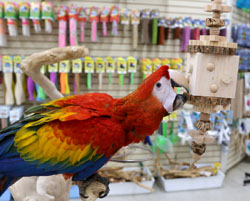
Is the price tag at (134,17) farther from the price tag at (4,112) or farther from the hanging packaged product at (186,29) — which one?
the price tag at (4,112)

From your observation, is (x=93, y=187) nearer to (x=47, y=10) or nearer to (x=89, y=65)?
(x=89, y=65)

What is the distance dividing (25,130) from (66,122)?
15 centimetres

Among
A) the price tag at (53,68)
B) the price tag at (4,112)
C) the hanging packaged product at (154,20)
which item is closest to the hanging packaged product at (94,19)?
the price tag at (53,68)

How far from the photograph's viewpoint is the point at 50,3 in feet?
6.39

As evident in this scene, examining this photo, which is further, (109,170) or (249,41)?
(249,41)

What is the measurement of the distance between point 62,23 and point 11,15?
0.42m

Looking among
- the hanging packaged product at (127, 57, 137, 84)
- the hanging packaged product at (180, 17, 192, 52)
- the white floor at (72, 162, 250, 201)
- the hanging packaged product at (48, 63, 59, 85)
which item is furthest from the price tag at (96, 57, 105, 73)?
the white floor at (72, 162, 250, 201)

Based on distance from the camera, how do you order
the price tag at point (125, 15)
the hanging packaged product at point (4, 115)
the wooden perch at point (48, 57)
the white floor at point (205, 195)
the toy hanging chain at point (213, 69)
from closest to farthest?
the toy hanging chain at point (213, 69)
the wooden perch at point (48, 57)
the hanging packaged product at point (4, 115)
the price tag at point (125, 15)
the white floor at point (205, 195)

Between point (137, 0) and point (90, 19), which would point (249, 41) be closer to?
point (137, 0)

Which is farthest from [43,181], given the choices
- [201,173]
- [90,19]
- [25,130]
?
[201,173]

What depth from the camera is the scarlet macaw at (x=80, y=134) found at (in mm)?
753

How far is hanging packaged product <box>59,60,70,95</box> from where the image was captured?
2.02 meters

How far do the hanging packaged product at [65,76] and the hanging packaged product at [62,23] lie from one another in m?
0.19

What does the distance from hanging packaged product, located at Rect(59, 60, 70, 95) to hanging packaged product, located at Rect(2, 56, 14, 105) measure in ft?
1.40
